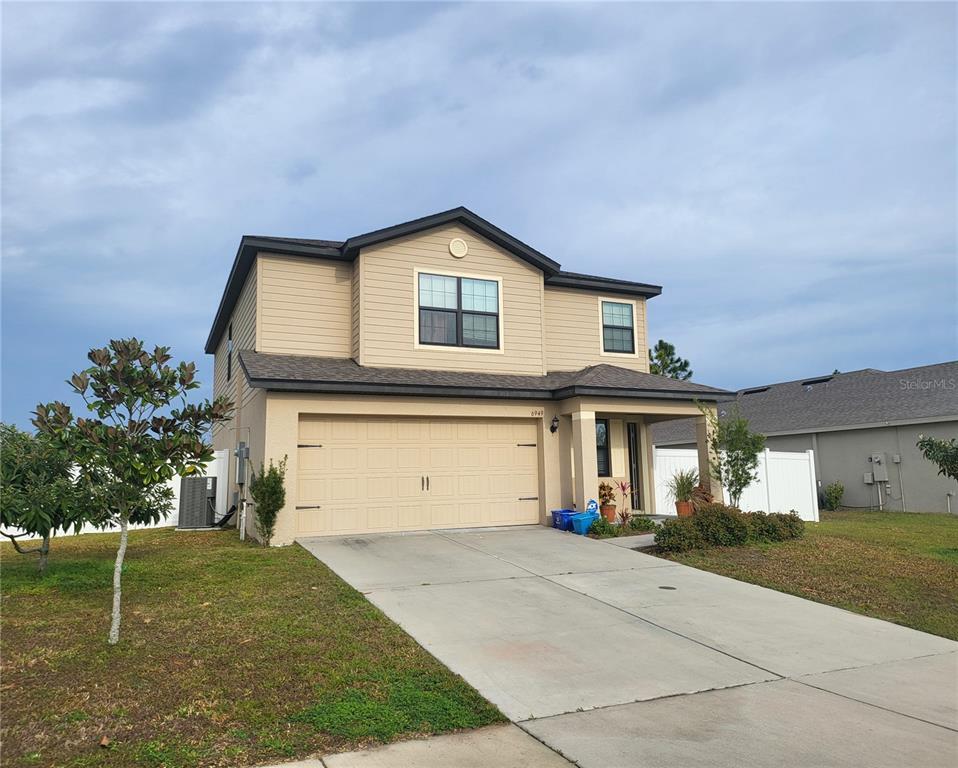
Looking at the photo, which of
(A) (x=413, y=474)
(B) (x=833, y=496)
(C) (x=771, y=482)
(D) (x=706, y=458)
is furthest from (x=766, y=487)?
(A) (x=413, y=474)

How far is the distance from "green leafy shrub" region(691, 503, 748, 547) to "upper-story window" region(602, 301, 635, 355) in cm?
632

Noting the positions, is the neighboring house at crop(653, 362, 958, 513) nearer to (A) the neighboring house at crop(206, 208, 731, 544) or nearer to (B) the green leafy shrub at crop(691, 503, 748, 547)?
(A) the neighboring house at crop(206, 208, 731, 544)

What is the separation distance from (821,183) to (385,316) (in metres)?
10.5

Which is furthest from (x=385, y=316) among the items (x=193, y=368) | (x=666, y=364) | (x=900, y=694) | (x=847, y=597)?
(x=666, y=364)

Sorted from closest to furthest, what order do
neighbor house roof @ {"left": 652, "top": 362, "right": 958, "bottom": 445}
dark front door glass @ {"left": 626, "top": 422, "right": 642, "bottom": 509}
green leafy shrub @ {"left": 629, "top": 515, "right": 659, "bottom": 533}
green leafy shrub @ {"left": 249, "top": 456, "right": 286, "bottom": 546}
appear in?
green leafy shrub @ {"left": 249, "top": 456, "right": 286, "bottom": 546} → green leafy shrub @ {"left": 629, "top": 515, "right": 659, "bottom": 533} → dark front door glass @ {"left": 626, "top": 422, "right": 642, "bottom": 509} → neighbor house roof @ {"left": 652, "top": 362, "right": 958, "bottom": 445}

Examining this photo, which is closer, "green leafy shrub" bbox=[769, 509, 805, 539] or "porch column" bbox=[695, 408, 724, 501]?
"green leafy shrub" bbox=[769, 509, 805, 539]

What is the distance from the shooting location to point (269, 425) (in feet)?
40.1

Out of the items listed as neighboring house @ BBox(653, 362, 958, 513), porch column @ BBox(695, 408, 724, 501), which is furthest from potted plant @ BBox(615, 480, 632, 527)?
neighboring house @ BBox(653, 362, 958, 513)

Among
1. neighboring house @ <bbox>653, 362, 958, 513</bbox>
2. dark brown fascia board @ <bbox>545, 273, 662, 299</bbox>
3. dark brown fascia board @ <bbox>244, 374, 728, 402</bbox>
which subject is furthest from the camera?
neighboring house @ <bbox>653, 362, 958, 513</bbox>

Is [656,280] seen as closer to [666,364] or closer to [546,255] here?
[546,255]

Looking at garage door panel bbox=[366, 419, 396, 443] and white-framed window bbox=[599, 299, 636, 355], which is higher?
white-framed window bbox=[599, 299, 636, 355]

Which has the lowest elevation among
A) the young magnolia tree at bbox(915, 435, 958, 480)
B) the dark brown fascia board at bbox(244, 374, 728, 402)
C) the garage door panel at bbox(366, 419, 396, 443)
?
the young magnolia tree at bbox(915, 435, 958, 480)

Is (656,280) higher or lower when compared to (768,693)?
higher

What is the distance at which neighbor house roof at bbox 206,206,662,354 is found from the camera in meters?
14.2
